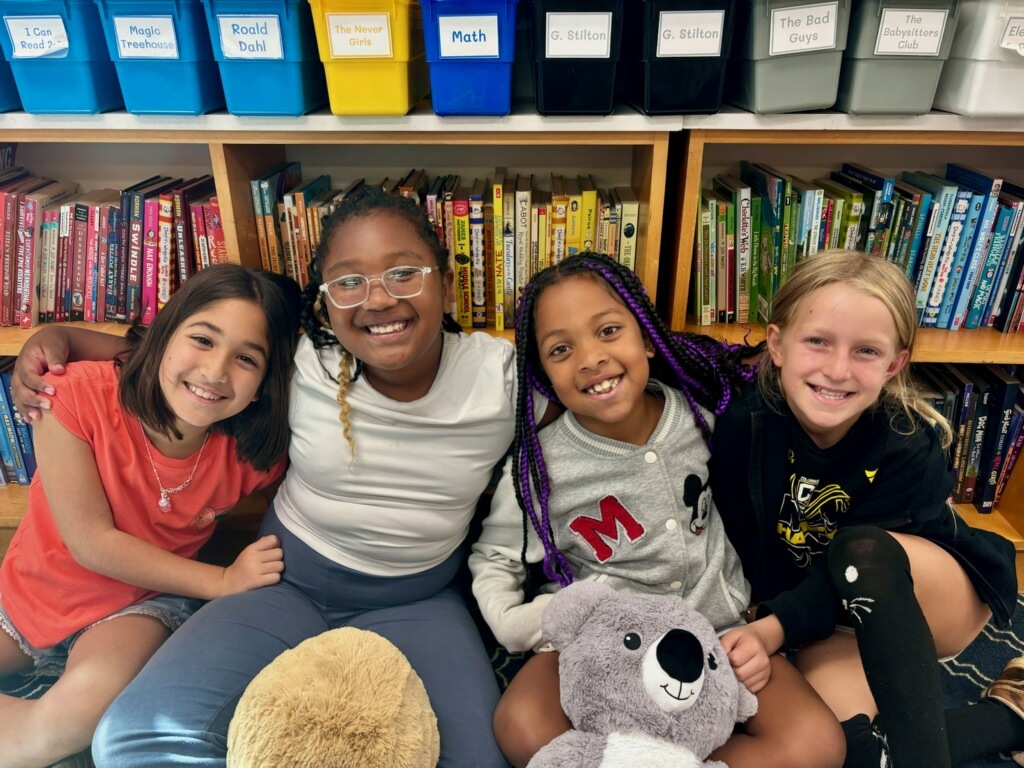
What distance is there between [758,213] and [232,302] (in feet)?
3.25

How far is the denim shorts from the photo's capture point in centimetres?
119

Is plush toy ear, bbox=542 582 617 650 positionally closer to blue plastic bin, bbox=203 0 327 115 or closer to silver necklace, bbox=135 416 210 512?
silver necklace, bbox=135 416 210 512

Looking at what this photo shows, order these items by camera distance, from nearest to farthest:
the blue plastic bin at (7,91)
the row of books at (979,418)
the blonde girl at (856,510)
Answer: the blonde girl at (856,510) < the blue plastic bin at (7,91) < the row of books at (979,418)

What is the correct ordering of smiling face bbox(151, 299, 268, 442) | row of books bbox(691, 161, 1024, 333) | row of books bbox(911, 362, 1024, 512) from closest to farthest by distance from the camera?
smiling face bbox(151, 299, 268, 442), row of books bbox(691, 161, 1024, 333), row of books bbox(911, 362, 1024, 512)

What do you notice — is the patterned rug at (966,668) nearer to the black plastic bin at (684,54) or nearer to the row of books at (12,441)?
the row of books at (12,441)

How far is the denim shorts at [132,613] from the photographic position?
119 cm

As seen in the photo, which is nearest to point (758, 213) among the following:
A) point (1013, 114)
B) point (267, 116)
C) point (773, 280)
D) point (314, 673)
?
point (773, 280)

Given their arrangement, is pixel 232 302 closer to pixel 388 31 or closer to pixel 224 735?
pixel 388 31

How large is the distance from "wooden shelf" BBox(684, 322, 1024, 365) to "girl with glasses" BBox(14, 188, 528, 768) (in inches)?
18.3

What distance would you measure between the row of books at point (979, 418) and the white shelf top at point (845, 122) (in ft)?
1.73

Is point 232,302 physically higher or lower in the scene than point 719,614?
higher

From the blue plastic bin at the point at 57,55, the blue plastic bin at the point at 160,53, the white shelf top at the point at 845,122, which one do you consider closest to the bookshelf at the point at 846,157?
the white shelf top at the point at 845,122

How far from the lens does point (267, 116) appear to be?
3.92 feet

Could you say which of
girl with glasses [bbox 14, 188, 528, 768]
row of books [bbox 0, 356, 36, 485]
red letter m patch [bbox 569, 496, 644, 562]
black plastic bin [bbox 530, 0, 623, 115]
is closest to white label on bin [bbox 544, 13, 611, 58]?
black plastic bin [bbox 530, 0, 623, 115]
